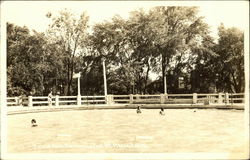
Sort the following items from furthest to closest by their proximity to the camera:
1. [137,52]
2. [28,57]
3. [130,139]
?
[28,57] < [137,52] < [130,139]

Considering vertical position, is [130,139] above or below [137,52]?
below

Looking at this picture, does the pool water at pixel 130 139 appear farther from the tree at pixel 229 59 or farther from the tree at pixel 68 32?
the tree at pixel 68 32

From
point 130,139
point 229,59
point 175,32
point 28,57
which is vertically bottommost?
point 130,139

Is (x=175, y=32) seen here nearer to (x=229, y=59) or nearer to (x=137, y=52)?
(x=137, y=52)

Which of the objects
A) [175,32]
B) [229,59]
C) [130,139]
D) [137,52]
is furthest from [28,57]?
[130,139]

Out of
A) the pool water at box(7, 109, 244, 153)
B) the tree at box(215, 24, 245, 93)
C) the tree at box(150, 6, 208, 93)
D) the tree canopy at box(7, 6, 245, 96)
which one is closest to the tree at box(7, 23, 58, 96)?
the tree canopy at box(7, 6, 245, 96)

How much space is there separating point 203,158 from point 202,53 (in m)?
20.8

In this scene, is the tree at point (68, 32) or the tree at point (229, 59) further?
the tree at point (68, 32)

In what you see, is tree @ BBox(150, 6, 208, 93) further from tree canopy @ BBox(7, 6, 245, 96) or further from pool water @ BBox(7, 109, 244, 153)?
pool water @ BBox(7, 109, 244, 153)

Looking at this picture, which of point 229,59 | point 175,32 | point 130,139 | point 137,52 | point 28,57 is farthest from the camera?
point 28,57

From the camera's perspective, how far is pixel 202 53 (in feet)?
90.2

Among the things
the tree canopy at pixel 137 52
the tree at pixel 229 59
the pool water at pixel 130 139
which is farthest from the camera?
the tree canopy at pixel 137 52

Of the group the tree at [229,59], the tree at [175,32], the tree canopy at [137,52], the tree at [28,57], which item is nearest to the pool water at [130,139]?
the tree at [229,59]

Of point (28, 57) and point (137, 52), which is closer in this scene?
point (137, 52)
